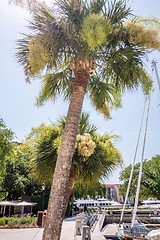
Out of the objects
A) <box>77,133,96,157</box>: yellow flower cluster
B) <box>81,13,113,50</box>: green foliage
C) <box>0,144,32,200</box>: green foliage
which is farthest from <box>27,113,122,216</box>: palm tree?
<box>0,144,32,200</box>: green foliage

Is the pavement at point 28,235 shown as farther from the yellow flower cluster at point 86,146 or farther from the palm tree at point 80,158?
the yellow flower cluster at point 86,146

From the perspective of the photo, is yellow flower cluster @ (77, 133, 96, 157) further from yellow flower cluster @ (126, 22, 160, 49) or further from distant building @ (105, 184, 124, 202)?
distant building @ (105, 184, 124, 202)

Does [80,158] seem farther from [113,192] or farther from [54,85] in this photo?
[113,192]

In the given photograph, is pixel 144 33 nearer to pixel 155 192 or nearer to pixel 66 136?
pixel 66 136

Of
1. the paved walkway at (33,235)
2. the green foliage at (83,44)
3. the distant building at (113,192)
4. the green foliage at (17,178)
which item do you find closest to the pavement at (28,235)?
the paved walkway at (33,235)

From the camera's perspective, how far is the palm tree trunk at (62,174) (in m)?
3.74

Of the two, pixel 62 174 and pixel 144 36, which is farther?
pixel 144 36

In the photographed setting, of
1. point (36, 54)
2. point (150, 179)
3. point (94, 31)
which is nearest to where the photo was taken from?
point (94, 31)

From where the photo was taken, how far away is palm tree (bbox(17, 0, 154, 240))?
4520 millimetres

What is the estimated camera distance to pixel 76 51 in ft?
17.8

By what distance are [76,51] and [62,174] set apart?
336 centimetres

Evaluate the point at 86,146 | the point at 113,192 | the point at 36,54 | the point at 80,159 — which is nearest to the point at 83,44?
the point at 36,54

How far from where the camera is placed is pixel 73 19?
526 cm

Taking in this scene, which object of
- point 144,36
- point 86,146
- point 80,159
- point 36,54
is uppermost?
point 144,36
